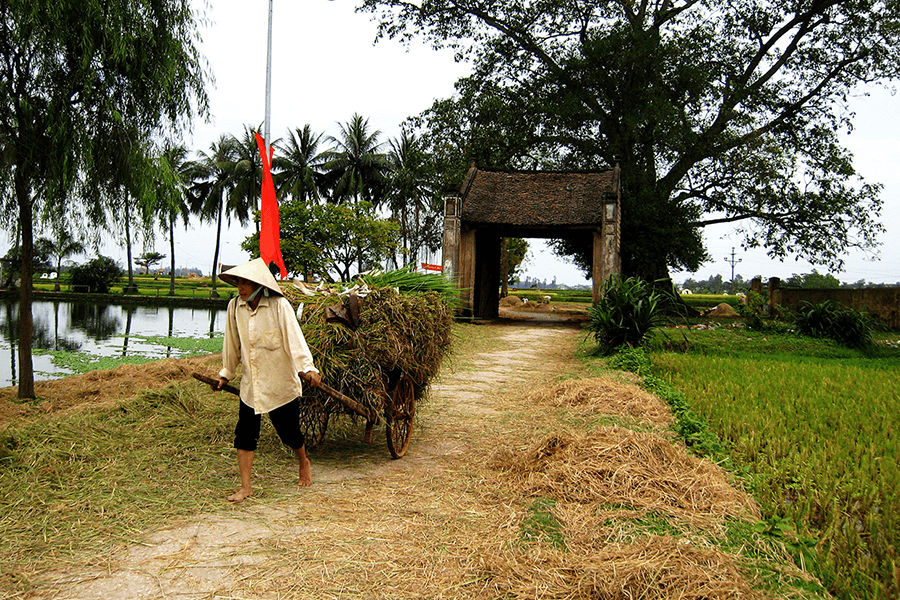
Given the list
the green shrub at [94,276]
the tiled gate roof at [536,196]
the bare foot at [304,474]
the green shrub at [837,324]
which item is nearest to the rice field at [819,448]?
the bare foot at [304,474]

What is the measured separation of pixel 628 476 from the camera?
3.68 metres

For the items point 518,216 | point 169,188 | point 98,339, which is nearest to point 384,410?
point 169,188

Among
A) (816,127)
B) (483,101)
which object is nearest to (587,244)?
(483,101)

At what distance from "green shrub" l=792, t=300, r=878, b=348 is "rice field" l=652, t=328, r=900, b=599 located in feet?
11.6

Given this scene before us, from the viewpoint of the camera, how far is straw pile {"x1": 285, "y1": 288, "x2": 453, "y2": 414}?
13.6 feet

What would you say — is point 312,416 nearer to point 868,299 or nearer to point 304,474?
point 304,474

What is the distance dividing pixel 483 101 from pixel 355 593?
897 inches

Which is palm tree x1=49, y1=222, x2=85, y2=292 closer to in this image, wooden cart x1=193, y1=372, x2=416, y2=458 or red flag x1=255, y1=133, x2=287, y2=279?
red flag x1=255, y1=133, x2=287, y2=279

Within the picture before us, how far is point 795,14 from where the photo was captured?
2277 cm

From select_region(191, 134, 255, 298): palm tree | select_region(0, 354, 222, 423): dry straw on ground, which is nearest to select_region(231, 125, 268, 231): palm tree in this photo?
select_region(191, 134, 255, 298): palm tree

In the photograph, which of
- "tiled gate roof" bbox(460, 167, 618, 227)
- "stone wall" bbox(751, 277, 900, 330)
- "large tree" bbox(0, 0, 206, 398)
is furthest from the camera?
"tiled gate roof" bbox(460, 167, 618, 227)

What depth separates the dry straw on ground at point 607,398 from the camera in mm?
6035

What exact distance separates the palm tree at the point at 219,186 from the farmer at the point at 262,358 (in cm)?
3183

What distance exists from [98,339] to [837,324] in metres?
17.8
